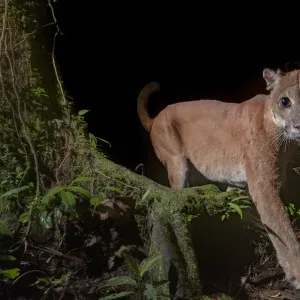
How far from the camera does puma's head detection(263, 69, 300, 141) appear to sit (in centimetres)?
523

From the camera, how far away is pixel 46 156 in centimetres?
481

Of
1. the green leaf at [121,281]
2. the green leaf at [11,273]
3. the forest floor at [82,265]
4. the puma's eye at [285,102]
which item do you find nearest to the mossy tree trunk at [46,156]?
the forest floor at [82,265]

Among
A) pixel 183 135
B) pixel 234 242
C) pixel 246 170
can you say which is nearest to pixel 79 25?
pixel 183 135

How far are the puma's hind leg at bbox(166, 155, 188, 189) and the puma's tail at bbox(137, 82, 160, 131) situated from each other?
2.27 feet

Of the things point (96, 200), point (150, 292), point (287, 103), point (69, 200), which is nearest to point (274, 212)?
point (287, 103)

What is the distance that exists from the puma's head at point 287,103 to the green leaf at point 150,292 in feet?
7.87

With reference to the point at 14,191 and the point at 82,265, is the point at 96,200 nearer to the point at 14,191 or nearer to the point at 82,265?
the point at 82,265

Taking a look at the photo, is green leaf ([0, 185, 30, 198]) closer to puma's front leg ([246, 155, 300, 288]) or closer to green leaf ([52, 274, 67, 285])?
green leaf ([52, 274, 67, 285])

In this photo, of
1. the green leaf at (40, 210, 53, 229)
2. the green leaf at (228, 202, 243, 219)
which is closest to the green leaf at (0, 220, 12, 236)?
the green leaf at (40, 210, 53, 229)

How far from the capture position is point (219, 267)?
506cm

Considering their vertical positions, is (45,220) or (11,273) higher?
(45,220)

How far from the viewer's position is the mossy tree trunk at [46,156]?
14.4 ft

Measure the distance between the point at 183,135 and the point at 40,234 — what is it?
2.76 metres

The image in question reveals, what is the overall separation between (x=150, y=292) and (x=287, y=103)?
2.66 m
